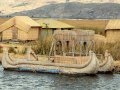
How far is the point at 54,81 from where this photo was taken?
4144 centimetres

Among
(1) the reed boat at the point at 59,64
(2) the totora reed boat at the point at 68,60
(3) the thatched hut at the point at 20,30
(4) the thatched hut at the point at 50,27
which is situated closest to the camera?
(1) the reed boat at the point at 59,64

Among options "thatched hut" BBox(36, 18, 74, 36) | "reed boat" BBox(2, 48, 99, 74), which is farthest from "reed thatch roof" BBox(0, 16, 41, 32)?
"reed boat" BBox(2, 48, 99, 74)

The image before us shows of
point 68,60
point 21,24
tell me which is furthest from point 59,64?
point 21,24

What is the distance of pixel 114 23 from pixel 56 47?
47.4 ft

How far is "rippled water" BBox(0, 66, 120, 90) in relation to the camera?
38125 millimetres

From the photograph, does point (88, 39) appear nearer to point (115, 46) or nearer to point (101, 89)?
point (115, 46)

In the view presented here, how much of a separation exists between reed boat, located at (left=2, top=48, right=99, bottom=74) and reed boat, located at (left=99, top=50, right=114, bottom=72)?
1585 mm

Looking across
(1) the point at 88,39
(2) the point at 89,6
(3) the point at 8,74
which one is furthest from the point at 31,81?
(2) the point at 89,6

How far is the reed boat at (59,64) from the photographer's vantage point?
1745 inches

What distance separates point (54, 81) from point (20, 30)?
27.2m

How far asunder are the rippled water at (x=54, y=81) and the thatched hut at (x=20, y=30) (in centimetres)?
2037

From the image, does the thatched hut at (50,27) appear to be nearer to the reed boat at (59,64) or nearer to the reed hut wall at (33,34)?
the reed hut wall at (33,34)

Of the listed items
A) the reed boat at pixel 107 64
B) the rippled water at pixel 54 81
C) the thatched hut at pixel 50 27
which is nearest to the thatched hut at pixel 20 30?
the thatched hut at pixel 50 27

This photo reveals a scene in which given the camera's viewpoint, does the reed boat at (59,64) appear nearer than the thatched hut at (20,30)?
Yes
